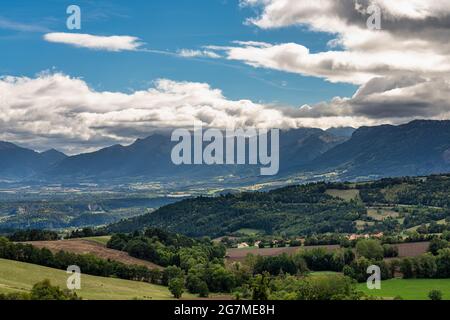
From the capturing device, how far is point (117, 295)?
112 metres

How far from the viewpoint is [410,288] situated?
133m

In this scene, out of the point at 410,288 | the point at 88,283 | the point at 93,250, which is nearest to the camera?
the point at 88,283

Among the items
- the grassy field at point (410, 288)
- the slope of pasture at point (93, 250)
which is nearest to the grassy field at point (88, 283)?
the slope of pasture at point (93, 250)

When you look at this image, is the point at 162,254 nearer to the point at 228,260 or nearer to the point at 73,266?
the point at 228,260

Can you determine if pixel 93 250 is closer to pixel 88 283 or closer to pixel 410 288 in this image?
pixel 88 283

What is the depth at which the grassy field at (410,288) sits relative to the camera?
4798 inches

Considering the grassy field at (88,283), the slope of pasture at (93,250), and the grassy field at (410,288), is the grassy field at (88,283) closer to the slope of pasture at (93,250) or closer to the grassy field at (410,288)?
the slope of pasture at (93,250)

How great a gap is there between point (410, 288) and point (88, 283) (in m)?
73.5

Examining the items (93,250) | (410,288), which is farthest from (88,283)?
(410,288)

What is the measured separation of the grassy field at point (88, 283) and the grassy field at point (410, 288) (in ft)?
142

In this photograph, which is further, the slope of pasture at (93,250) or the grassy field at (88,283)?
the slope of pasture at (93,250)

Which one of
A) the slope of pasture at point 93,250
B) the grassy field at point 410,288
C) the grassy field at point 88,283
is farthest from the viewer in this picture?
the slope of pasture at point 93,250

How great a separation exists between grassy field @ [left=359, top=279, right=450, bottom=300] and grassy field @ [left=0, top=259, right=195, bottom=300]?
43.2m
